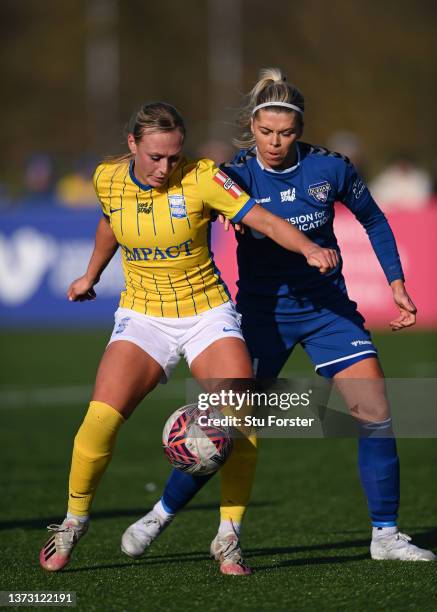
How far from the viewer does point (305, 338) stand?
6270 millimetres

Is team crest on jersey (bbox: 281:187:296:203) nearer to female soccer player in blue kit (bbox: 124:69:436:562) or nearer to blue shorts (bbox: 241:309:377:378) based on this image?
female soccer player in blue kit (bbox: 124:69:436:562)

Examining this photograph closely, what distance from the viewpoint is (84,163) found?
21922 millimetres

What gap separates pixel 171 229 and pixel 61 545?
1.52 meters

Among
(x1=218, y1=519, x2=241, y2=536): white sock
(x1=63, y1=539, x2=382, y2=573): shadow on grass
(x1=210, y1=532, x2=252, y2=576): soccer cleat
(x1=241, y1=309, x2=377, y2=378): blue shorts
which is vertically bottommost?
(x1=63, y1=539, x2=382, y2=573): shadow on grass

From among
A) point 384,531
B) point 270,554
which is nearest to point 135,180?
point 270,554

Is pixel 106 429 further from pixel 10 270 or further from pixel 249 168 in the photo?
pixel 10 270

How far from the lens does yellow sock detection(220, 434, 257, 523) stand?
19.3 feet

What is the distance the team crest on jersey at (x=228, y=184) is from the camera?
18.7 ft

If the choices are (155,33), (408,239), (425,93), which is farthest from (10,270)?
(155,33)

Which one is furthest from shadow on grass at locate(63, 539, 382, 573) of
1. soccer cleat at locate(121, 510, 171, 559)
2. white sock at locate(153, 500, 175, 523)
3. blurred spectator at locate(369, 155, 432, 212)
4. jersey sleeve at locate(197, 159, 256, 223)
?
blurred spectator at locate(369, 155, 432, 212)

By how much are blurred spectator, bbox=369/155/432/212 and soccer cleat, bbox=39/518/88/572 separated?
39.9 feet

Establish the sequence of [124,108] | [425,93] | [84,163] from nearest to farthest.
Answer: [84,163] → [425,93] → [124,108]

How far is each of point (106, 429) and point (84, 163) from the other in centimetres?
1663

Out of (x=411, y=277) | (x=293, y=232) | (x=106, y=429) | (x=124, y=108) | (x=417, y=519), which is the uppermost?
(x=293, y=232)
